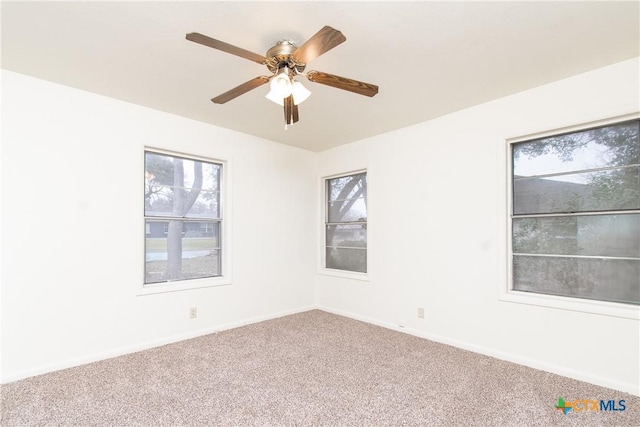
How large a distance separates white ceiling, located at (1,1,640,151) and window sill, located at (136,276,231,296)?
72.9 inches

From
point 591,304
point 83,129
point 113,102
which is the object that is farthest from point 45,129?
point 591,304

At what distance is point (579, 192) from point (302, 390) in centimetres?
275

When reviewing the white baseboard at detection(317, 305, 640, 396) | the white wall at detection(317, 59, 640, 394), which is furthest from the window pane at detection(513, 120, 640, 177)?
the white baseboard at detection(317, 305, 640, 396)

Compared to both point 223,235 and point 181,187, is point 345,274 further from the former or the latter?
point 181,187

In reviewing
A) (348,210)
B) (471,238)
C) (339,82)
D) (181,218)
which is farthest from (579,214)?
(181,218)

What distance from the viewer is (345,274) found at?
4.48 m

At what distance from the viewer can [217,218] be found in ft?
12.8

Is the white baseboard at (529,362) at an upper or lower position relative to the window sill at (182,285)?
lower

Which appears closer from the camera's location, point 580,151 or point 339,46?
point 339,46

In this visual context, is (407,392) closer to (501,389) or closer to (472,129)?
(501,389)

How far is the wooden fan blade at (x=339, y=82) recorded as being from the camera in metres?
2.02

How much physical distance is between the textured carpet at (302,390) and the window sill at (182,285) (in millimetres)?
568

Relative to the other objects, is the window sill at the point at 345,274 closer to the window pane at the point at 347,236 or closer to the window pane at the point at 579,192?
the window pane at the point at 347,236

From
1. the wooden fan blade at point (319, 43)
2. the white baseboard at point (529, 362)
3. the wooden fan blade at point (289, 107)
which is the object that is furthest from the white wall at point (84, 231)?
the wooden fan blade at point (319, 43)
